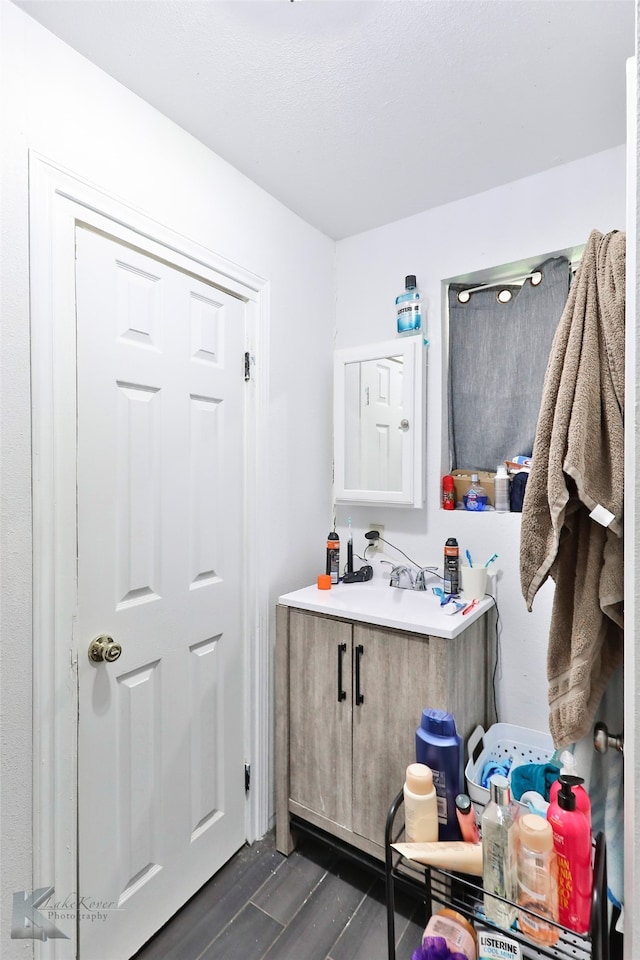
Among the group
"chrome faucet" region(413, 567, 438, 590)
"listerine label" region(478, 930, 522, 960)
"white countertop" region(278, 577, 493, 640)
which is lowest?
"listerine label" region(478, 930, 522, 960)

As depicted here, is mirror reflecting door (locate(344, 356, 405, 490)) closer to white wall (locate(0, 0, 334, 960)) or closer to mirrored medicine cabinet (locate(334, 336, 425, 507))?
mirrored medicine cabinet (locate(334, 336, 425, 507))


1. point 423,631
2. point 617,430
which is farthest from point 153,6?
point 423,631

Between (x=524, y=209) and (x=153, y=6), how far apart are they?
1.27 metres

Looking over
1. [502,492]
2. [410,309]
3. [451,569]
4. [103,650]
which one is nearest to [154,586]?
[103,650]

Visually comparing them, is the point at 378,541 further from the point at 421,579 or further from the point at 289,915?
the point at 289,915

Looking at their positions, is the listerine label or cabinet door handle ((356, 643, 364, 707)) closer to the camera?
the listerine label

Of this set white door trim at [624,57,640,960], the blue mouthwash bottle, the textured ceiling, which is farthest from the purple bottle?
the textured ceiling

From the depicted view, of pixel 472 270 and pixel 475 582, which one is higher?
pixel 472 270

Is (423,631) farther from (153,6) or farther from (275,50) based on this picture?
(153,6)

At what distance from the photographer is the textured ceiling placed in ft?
3.59

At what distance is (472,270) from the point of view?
1.79m

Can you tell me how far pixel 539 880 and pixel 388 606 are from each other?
0.80m

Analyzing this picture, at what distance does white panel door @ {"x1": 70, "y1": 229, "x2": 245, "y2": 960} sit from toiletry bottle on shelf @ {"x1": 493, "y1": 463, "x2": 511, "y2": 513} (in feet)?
3.07

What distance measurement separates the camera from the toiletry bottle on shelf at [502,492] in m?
1.72
